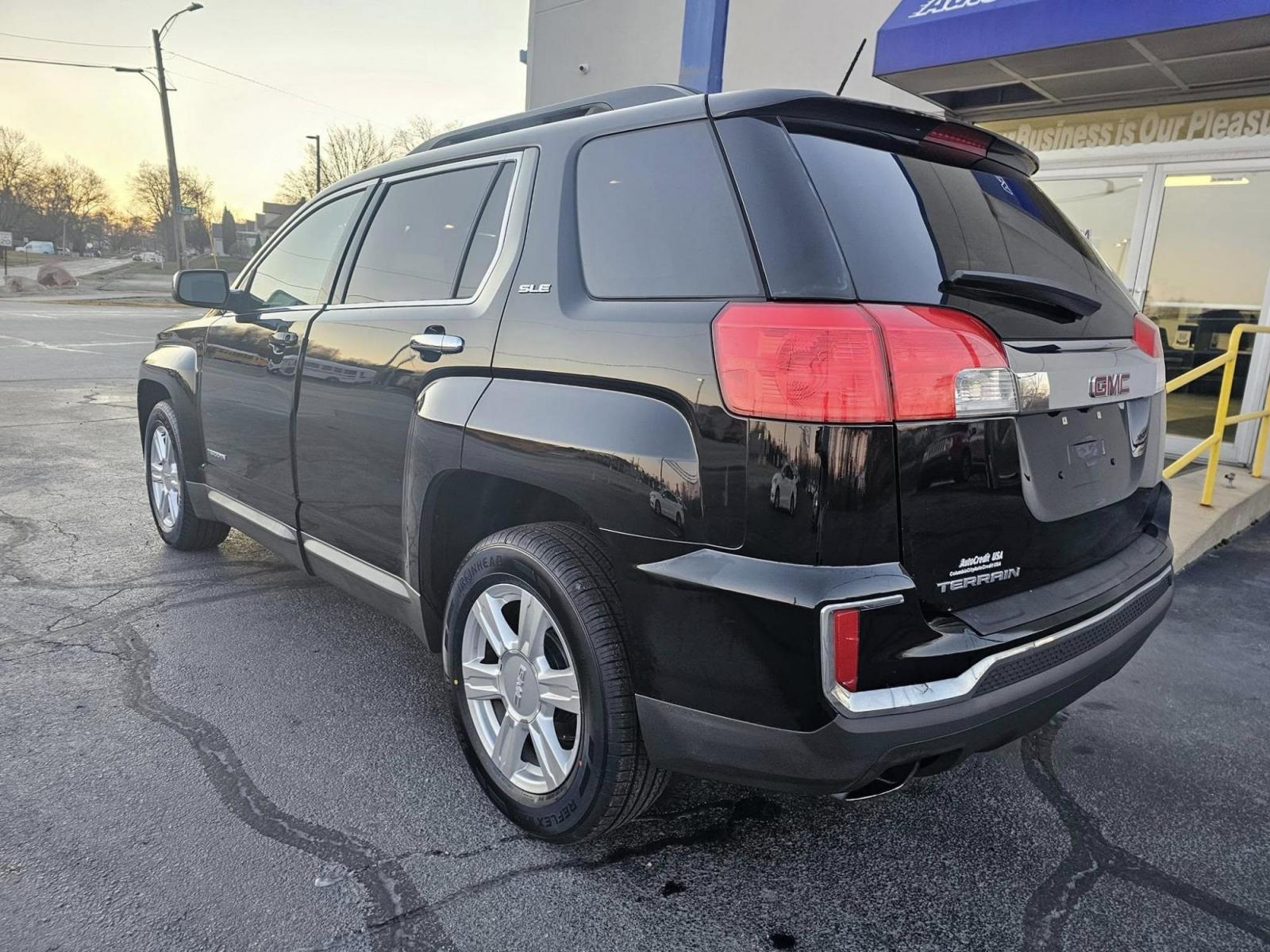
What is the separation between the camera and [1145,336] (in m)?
2.69

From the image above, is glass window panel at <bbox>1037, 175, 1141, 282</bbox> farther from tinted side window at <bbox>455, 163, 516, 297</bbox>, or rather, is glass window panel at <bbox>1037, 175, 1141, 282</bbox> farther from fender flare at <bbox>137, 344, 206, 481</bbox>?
fender flare at <bbox>137, 344, 206, 481</bbox>

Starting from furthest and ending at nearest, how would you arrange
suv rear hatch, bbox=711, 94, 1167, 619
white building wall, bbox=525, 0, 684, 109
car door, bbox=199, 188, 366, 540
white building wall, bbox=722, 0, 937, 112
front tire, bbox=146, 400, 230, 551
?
1. white building wall, bbox=525, 0, 684, 109
2. white building wall, bbox=722, 0, 937, 112
3. front tire, bbox=146, 400, 230, 551
4. car door, bbox=199, 188, 366, 540
5. suv rear hatch, bbox=711, 94, 1167, 619

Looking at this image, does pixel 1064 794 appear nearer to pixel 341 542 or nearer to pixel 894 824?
pixel 894 824

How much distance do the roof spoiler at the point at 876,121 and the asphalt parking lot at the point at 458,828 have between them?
1884mm

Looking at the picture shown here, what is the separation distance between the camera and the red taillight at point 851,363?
179cm

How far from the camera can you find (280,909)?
2.12 meters

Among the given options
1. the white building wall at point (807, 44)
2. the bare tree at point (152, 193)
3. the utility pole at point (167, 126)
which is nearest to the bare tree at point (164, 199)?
the bare tree at point (152, 193)

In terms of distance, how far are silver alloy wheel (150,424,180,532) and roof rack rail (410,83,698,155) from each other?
2.38 m

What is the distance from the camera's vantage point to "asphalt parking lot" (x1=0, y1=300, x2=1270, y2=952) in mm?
2113

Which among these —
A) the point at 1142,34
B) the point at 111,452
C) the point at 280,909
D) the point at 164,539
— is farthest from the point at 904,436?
the point at 111,452

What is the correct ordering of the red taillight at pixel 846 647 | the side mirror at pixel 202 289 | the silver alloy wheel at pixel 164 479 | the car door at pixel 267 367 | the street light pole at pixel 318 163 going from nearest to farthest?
the red taillight at pixel 846 647
the car door at pixel 267 367
the side mirror at pixel 202 289
the silver alloy wheel at pixel 164 479
the street light pole at pixel 318 163

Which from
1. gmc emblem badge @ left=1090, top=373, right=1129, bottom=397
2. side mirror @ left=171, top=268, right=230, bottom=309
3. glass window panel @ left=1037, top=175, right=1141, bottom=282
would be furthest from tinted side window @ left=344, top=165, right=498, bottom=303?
glass window panel @ left=1037, top=175, right=1141, bottom=282

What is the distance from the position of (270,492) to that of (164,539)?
5.67 ft

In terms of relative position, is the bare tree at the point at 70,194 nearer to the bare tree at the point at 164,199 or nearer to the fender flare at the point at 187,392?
the bare tree at the point at 164,199
